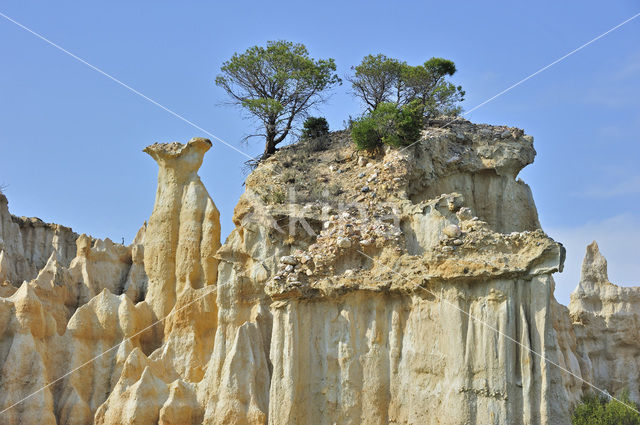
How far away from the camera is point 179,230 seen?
3362cm

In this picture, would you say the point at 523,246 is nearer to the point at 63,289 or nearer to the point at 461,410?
the point at 461,410

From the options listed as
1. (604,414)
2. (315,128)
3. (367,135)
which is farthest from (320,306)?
(604,414)

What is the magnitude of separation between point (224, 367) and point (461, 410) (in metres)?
7.21

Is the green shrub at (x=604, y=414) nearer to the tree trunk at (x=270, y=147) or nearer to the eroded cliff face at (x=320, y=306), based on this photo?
the eroded cliff face at (x=320, y=306)

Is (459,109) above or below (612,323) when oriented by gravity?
above

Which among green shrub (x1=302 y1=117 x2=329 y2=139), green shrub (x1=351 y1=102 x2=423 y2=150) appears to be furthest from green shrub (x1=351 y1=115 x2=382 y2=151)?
green shrub (x1=302 y1=117 x2=329 y2=139)

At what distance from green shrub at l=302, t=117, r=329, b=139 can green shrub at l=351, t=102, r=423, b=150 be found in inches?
113

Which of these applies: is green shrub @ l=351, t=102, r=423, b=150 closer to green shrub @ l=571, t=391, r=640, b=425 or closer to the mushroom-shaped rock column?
the mushroom-shaped rock column

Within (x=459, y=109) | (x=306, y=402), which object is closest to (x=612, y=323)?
(x=459, y=109)

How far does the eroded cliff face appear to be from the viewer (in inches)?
910

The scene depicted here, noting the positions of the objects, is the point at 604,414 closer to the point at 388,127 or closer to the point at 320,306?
the point at 388,127

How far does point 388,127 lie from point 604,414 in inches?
537

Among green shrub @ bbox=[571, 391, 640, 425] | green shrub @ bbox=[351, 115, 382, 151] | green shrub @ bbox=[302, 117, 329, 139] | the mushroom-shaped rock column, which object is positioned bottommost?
green shrub @ bbox=[571, 391, 640, 425]

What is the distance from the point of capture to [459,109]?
1395 inches
